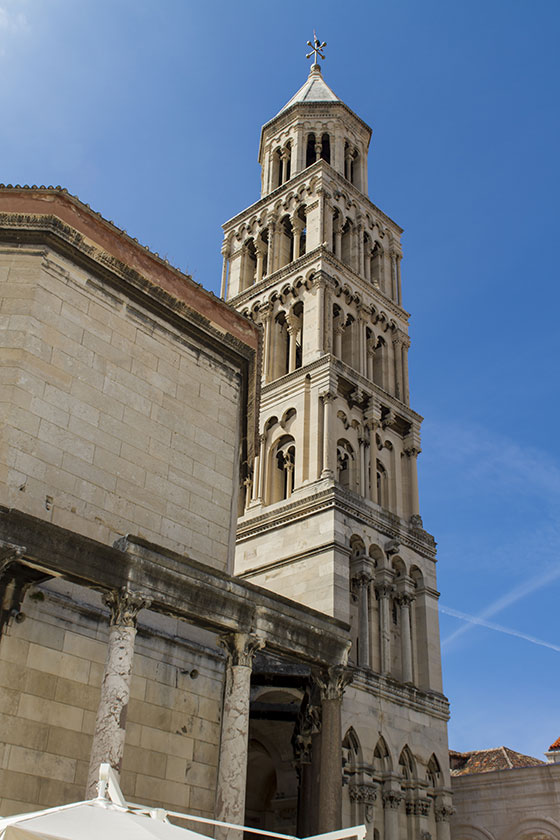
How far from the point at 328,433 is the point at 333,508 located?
3362 mm

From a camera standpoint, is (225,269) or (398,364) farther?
(225,269)

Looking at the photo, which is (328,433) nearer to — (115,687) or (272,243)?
(272,243)

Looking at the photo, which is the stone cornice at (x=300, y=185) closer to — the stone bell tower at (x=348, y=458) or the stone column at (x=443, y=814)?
the stone bell tower at (x=348, y=458)

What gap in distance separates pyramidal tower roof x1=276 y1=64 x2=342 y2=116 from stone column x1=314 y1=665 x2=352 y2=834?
35.0 m

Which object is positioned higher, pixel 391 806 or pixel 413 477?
pixel 413 477

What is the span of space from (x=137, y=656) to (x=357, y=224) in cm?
2844

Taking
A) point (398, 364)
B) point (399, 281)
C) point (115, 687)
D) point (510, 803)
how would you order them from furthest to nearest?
point (399, 281) → point (398, 364) → point (510, 803) → point (115, 687)

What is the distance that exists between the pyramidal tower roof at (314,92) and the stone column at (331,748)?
35039 mm

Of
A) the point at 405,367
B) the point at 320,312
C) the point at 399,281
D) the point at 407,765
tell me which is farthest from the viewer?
the point at 399,281

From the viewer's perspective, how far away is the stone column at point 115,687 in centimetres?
1284

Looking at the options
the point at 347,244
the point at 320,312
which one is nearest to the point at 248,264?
the point at 347,244

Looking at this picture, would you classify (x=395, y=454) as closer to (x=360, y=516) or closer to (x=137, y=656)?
(x=360, y=516)

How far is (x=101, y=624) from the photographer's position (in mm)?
15875

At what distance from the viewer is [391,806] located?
26688 mm
